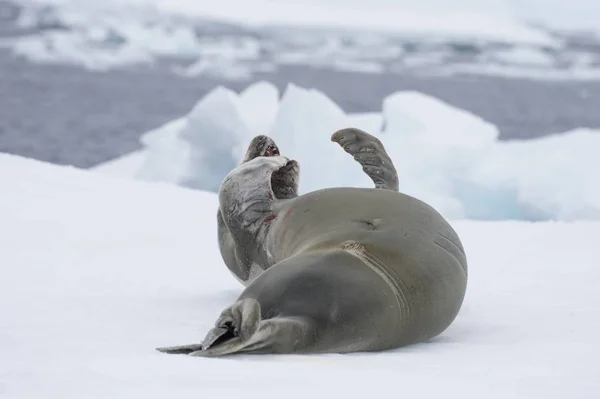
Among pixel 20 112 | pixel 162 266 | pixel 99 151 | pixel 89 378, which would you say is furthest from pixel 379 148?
pixel 20 112

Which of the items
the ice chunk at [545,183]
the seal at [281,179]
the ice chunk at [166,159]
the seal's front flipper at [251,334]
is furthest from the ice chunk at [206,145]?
the seal's front flipper at [251,334]

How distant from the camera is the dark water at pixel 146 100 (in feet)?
60.7

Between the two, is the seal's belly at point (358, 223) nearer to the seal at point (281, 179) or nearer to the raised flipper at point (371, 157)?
the seal at point (281, 179)

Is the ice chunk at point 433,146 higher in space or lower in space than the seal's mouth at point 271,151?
higher

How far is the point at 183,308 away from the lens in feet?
10.8

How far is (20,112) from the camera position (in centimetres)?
2170

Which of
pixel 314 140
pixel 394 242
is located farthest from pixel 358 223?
pixel 314 140

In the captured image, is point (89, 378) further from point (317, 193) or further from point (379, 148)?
point (379, 148)

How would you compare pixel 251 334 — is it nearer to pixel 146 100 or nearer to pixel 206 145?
pixel 206 145

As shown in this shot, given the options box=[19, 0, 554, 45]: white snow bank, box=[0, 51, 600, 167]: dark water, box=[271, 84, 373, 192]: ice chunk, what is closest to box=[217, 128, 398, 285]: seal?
box=[271, 84, 373, 192]: ice chunk

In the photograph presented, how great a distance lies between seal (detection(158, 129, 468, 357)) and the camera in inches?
101

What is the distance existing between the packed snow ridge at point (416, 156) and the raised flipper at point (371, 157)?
13.8ft

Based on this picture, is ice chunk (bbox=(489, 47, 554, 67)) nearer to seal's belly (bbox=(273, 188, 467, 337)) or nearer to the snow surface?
the snow surface

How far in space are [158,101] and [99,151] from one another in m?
8.03
